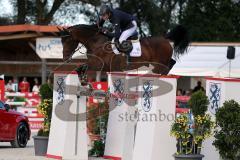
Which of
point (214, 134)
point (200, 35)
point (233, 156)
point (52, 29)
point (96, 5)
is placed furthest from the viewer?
point (200, 35)

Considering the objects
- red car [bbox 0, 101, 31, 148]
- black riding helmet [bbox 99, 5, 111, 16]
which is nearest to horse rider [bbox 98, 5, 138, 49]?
black riding helmet [bbox 99, 5, 111, 16]

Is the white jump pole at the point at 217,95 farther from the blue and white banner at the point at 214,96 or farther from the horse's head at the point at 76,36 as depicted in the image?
the horse's head at the point at 76,36

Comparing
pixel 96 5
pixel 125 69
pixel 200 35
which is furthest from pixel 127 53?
pixel 200 35

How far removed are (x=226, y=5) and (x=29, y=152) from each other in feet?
131

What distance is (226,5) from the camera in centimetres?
5400

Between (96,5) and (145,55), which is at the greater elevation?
(96,5)

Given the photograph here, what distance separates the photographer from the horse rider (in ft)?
51.9

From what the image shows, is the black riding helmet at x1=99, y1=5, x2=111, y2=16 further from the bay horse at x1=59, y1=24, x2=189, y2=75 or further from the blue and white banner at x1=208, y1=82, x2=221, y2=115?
the blue and white banner at x1=208, y1=82, x2=221, y2=115

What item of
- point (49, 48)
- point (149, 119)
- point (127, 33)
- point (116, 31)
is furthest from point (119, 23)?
point (49, 48)

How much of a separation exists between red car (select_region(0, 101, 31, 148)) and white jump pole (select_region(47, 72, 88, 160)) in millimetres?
2506

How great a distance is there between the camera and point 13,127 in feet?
58.2

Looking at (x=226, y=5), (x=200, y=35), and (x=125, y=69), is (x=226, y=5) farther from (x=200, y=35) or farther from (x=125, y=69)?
(x=125, y=69)

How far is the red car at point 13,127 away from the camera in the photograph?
17.3 m

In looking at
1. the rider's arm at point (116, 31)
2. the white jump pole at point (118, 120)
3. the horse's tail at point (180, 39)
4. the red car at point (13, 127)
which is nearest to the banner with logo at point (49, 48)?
the red car at point (13, 127)
